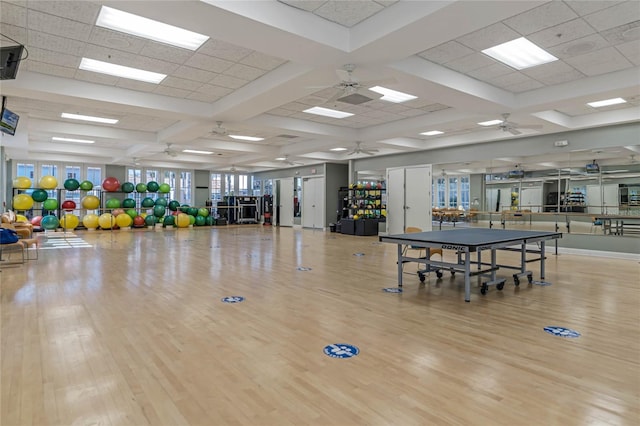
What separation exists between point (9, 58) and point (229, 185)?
1692 centimetres

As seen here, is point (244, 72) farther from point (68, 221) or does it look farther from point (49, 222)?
point (68, 221)

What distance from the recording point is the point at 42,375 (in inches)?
99.0

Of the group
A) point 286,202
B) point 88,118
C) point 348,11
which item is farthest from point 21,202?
point 348,11

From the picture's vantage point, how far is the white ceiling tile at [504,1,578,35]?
13.2ft

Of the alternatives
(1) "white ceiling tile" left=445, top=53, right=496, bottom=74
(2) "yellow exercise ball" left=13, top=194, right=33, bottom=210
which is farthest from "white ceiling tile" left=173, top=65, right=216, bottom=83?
(2) "yellow exercise ball" left=13, top=194, right=33, bottom=210

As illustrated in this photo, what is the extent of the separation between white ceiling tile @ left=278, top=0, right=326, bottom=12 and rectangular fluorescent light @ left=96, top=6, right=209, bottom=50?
53.0 inches

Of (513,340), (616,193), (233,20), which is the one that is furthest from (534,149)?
(233,20)

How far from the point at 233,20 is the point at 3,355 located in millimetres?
3574

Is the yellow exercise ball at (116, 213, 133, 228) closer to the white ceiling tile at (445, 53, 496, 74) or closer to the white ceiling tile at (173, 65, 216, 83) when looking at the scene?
the white ceiling tile at (173, 65, 216, 83)

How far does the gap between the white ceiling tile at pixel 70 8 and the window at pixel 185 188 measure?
1579cm

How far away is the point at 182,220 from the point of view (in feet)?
53.7

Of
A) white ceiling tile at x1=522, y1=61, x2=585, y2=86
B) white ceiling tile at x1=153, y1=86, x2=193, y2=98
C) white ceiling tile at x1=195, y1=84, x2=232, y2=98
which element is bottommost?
white ceiling tile at x1=522, y1=61, x2=585, y2=86

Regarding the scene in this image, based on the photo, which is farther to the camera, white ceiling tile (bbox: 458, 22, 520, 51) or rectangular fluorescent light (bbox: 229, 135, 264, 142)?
rectangular fluorescent light (bbox: 229, 135, 264, 142)

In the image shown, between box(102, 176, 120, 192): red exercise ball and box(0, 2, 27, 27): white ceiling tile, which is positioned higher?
box(0, 2, 27, 27): white ceiling tile
